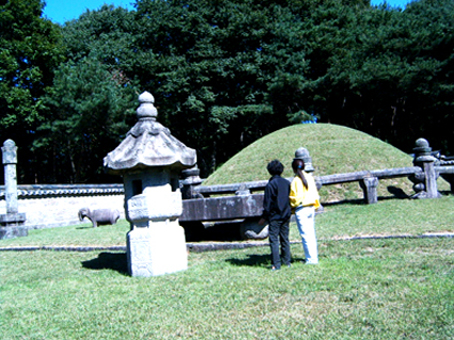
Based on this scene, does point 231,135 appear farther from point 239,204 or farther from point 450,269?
point 450,269

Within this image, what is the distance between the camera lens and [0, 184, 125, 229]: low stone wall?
1942 cm

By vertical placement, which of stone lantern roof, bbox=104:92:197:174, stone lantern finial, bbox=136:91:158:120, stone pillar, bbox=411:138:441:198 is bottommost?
stone pillar, bbox=411:138:441:198

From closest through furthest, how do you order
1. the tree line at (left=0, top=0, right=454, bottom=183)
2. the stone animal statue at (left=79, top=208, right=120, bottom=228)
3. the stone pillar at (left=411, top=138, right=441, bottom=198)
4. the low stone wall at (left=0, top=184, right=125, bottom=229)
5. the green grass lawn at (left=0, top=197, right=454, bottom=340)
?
the green grass lawn at (left=0, top=197, right=454, bottom=340) → the stone pillar at (left=411, top=138, right=441, bottom=198) → the stone animal statue at (left=79, top=208, right=120, bottom=228) → the low stone wall at (left=0, top=184, right=125, bottom=229) → the tree line at (left=0, top=0, right=454, bottom=183)

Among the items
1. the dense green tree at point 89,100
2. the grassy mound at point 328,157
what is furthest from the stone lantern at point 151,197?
the dense green tree at point 89,100

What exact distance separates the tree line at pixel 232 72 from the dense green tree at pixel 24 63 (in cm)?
7

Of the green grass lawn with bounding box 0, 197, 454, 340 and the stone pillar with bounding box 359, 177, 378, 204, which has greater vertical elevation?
the stone pillar with bounding box 359, 177, 378, 204

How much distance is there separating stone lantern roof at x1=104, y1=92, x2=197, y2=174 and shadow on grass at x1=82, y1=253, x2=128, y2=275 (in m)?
1.60

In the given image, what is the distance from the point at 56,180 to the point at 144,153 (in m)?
27.8

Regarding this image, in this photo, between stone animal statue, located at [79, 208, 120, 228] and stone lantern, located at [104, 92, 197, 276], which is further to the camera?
stone animal statue, located at [79, 208, 120, 228]

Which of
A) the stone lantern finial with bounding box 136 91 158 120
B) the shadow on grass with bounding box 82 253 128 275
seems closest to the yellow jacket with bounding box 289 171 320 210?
the stone lantern finial with bounding box 136 91 158 120

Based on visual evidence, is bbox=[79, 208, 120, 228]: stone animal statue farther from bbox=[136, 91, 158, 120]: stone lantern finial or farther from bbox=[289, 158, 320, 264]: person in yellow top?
bbox=[289, 158, 320, 264]: person in yellow top

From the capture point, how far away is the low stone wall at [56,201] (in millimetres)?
19422

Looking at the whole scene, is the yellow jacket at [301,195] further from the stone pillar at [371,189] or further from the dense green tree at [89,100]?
the dense green tree at [89,100]

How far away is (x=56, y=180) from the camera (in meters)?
30.8
